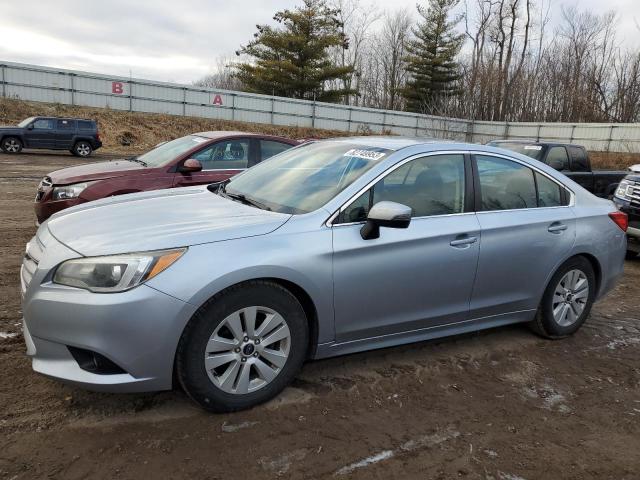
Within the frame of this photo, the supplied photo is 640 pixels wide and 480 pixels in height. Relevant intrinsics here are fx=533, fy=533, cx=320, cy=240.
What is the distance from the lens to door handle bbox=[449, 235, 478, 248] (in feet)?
12.1

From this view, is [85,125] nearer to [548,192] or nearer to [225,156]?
[225,156]

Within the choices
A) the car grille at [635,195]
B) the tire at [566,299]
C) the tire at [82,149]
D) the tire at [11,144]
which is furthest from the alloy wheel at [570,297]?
the tire at [11,144]

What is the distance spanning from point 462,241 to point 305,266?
126 cm

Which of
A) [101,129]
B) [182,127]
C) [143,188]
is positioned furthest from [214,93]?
[143,188]

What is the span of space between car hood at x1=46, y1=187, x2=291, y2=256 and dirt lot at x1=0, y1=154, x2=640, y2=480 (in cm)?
96

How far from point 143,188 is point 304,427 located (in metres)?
4.63

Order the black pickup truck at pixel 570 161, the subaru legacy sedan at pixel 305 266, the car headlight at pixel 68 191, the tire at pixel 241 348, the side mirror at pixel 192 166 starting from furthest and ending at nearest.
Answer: the black pickup truck at pixel 570 161 < the side mirror at pixel 192 166 < the car headlight at pixel 68 191 < the tire at pixel 241 348 < the subaru legacy sedan at pixel 305 266

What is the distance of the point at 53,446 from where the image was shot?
2.68 metres

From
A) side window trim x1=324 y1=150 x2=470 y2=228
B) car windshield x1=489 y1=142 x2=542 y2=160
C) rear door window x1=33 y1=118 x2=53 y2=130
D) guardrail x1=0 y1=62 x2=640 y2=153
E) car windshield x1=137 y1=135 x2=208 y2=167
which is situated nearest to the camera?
side window trim x1=324 y1=150 x2=470 y2=228

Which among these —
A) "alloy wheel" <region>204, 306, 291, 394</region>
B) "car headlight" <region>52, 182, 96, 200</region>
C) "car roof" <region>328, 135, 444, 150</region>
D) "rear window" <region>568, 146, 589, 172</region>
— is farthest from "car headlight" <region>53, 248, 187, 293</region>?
"rear window" <region>568, 146, 589, 172</region>

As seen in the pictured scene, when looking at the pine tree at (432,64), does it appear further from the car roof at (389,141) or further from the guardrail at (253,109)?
the car roof at (389,141)

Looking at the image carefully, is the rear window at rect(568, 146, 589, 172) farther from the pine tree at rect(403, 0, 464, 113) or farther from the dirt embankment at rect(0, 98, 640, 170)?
the pine tree at rect(403, 0, 464, 113)

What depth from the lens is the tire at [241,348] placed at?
287cm

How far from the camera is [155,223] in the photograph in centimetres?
317
